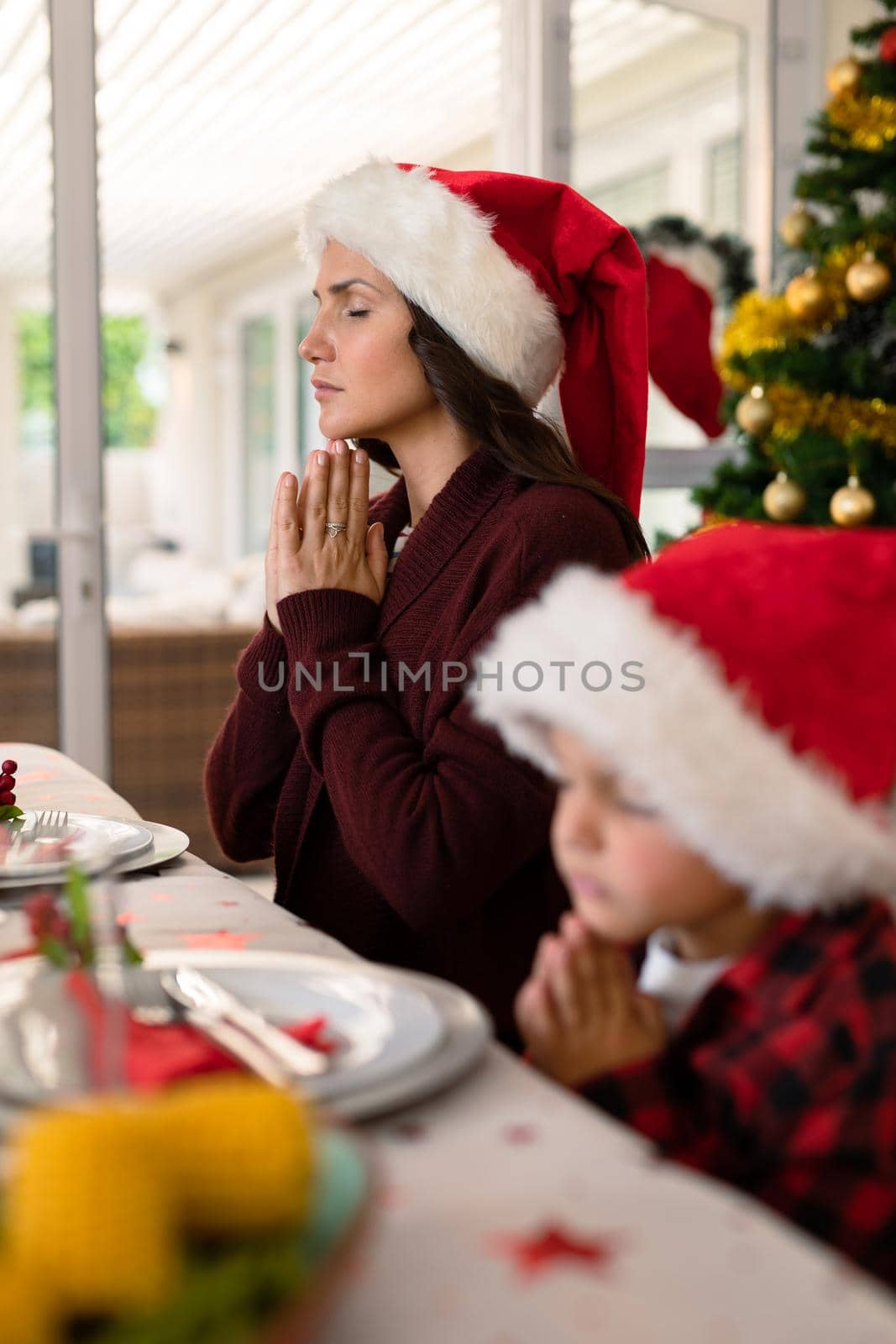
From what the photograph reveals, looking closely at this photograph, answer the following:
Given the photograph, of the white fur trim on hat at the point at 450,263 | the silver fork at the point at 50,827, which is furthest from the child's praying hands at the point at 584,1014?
the white fur trim on hat at the point at 450,263

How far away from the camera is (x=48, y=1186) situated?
0.39 meters

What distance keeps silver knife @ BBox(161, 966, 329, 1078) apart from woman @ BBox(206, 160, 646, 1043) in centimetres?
44

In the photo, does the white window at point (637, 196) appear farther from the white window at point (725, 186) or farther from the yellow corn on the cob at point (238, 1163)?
the yellow corn on the cob at point (238, 1163)

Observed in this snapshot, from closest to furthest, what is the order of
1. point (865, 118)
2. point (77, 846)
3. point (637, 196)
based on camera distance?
point (77, 846) < point (865, 118) < point (637, 196)

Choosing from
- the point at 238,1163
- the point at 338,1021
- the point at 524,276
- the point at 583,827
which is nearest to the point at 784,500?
the point at 524,276

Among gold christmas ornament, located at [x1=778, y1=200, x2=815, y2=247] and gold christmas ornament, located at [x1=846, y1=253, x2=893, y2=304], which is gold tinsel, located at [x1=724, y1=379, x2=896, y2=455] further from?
gold christmas ornament, located at [x1=778, y1=200, x2=815, y2=247]

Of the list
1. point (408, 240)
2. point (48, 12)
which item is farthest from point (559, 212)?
point (48, 12)

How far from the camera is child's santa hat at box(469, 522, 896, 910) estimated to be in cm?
74

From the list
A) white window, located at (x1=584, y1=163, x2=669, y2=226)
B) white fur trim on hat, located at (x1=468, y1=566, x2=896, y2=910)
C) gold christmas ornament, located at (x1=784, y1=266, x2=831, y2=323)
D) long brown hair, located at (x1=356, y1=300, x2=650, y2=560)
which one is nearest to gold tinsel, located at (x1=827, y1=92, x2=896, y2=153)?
gold christmas ornament, located at (x1=784, y1=266, x2=831, y2=323)

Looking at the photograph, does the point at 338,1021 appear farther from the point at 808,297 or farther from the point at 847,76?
the point at 847,76

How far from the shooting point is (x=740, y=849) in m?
0.76

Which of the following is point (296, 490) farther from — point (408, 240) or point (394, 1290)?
point (394, 1290)

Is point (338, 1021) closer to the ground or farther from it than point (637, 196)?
closer to the ground

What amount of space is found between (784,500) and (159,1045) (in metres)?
2.22
